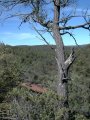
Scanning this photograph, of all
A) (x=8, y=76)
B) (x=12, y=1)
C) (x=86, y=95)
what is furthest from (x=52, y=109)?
(x=86, y=95)

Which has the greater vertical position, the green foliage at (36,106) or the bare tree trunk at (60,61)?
the bare tree trunk at (60,61)

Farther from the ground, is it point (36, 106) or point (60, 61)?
point (60, 61)

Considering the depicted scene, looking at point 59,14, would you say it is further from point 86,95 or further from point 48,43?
point 86,95

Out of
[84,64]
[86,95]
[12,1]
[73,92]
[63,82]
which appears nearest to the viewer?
[63,82]

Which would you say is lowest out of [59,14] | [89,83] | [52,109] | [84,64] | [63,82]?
[52,109]

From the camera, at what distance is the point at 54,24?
10320mm

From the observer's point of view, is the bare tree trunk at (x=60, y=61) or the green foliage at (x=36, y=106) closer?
the green foliage at (x=36, y=106)

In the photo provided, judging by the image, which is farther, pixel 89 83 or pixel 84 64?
pixel 84 64

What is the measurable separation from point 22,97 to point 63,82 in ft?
5.59

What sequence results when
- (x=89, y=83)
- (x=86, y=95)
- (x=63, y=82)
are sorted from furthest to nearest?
(x=89, y=83)
(x=86, y=95)
(x=63, y=82)

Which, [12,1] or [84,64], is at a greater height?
[84,64]

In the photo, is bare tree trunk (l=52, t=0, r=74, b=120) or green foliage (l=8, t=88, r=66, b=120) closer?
green foliage (l=8, t=88, r=66, b=120)

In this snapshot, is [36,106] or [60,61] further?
[60,61]

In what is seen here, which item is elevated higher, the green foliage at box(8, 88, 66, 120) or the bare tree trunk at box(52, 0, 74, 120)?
the bare tree trunk at box(52, 0, 74, 120)
